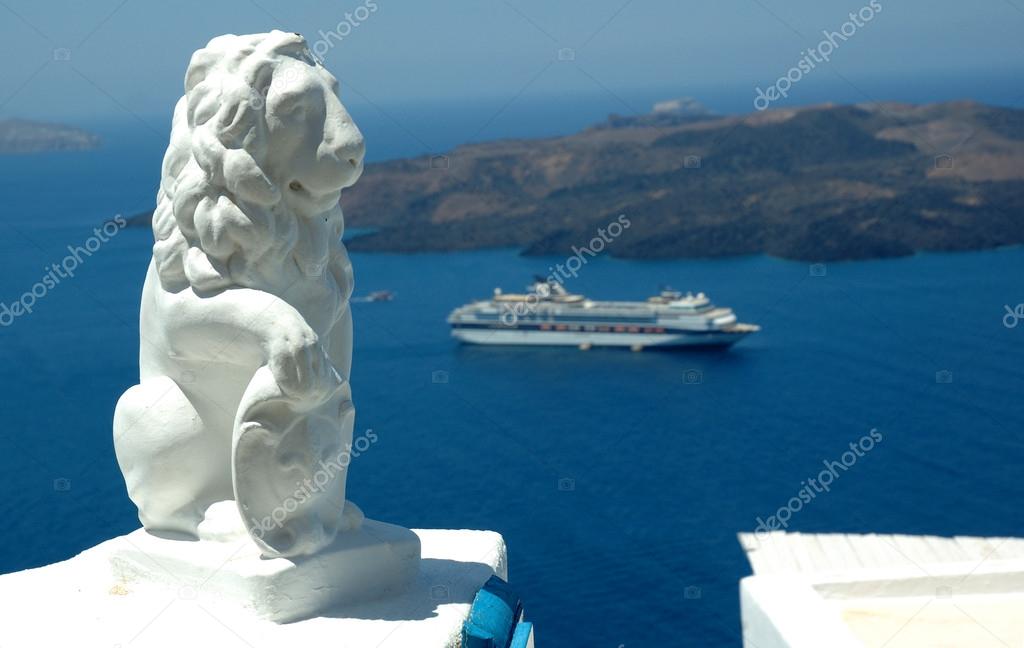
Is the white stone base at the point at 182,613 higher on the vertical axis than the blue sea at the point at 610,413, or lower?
lower

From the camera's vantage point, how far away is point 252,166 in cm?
369

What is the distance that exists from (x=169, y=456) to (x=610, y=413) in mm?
17180

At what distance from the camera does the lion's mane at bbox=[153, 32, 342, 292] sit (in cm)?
370

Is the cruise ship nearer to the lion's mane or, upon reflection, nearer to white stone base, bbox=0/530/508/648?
white stone base, bbox=0/530/508/648

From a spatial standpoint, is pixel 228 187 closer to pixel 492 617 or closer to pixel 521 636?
pixel 492 617

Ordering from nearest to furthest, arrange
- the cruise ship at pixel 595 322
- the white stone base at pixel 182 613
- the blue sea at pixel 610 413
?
1. the white stone base at pixel 182 613
2. the blue sea at pixel 610 413
3. the cruise ship at pixel 595 322

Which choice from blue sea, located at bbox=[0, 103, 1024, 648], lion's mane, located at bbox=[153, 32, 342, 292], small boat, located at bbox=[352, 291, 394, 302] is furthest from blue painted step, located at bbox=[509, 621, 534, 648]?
small boat, located at bbox=[352, 291, 394, 302]

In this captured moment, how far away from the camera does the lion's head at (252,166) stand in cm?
370

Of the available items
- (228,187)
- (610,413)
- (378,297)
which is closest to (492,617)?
(228,187)

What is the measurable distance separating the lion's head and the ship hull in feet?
64.9

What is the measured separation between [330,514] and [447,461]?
13.9m

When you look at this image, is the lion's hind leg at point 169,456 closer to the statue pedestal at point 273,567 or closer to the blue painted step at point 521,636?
the statue pedestal at point 273,567

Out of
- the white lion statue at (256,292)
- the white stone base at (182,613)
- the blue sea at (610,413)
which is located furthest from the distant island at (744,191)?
the white lion statue at (256,292)

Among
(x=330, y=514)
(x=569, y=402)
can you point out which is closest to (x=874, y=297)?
(x=569, y=402)
